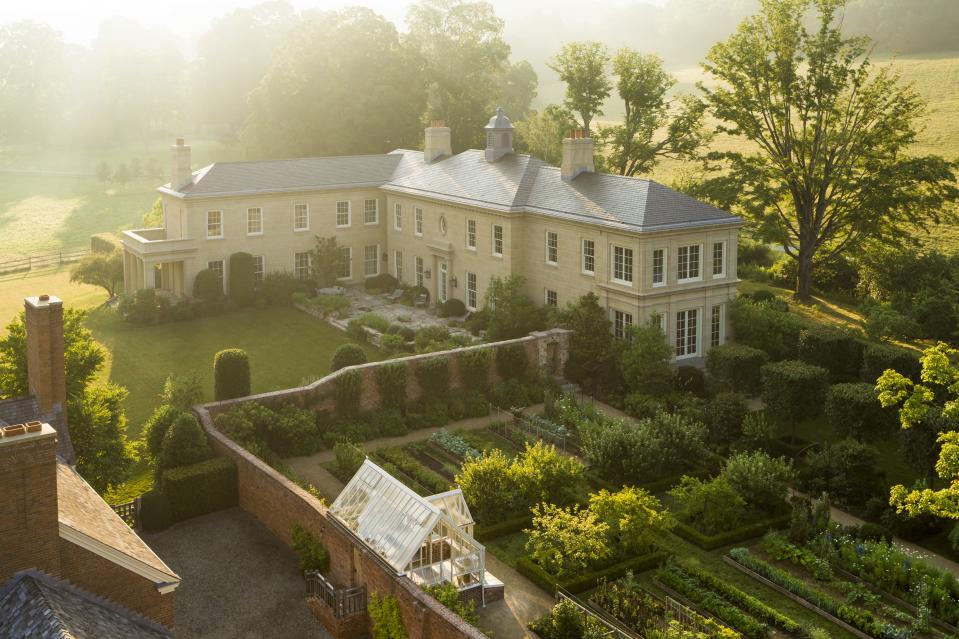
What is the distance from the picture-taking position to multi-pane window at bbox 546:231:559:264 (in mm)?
44625

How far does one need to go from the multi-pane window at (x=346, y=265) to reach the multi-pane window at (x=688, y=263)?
73.2ft

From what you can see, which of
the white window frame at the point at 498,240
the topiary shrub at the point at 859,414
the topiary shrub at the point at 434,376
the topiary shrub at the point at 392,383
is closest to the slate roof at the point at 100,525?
the topiary shrub at the point at 392,383

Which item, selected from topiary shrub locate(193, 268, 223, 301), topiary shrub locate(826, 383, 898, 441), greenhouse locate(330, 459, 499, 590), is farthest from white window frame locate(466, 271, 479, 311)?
greenhouse locate(330, 459, 499, 590)

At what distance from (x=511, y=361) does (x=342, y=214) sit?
800 inches

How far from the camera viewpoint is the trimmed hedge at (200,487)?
2938 cm

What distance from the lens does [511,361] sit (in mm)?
40125

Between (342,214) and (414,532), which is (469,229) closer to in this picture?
(342,214)

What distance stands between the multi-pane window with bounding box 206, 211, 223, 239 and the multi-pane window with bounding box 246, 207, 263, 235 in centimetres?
149

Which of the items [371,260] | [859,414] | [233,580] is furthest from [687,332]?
[233,580]

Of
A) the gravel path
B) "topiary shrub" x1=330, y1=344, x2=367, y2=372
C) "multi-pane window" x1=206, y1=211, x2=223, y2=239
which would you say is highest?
"multi-pane window" x1=206, y1=211, x2=223, y2=239

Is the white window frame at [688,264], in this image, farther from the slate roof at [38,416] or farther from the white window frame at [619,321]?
the slate roof at [38,416]

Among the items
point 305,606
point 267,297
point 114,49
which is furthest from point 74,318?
point 114,49

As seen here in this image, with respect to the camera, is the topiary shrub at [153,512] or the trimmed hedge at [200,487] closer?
the topiary shrub at [153,512]

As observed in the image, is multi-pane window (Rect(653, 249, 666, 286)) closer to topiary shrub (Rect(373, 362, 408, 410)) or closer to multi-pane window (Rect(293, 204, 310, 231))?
topiary shrub (Rect(373, 362, 408, 410))
